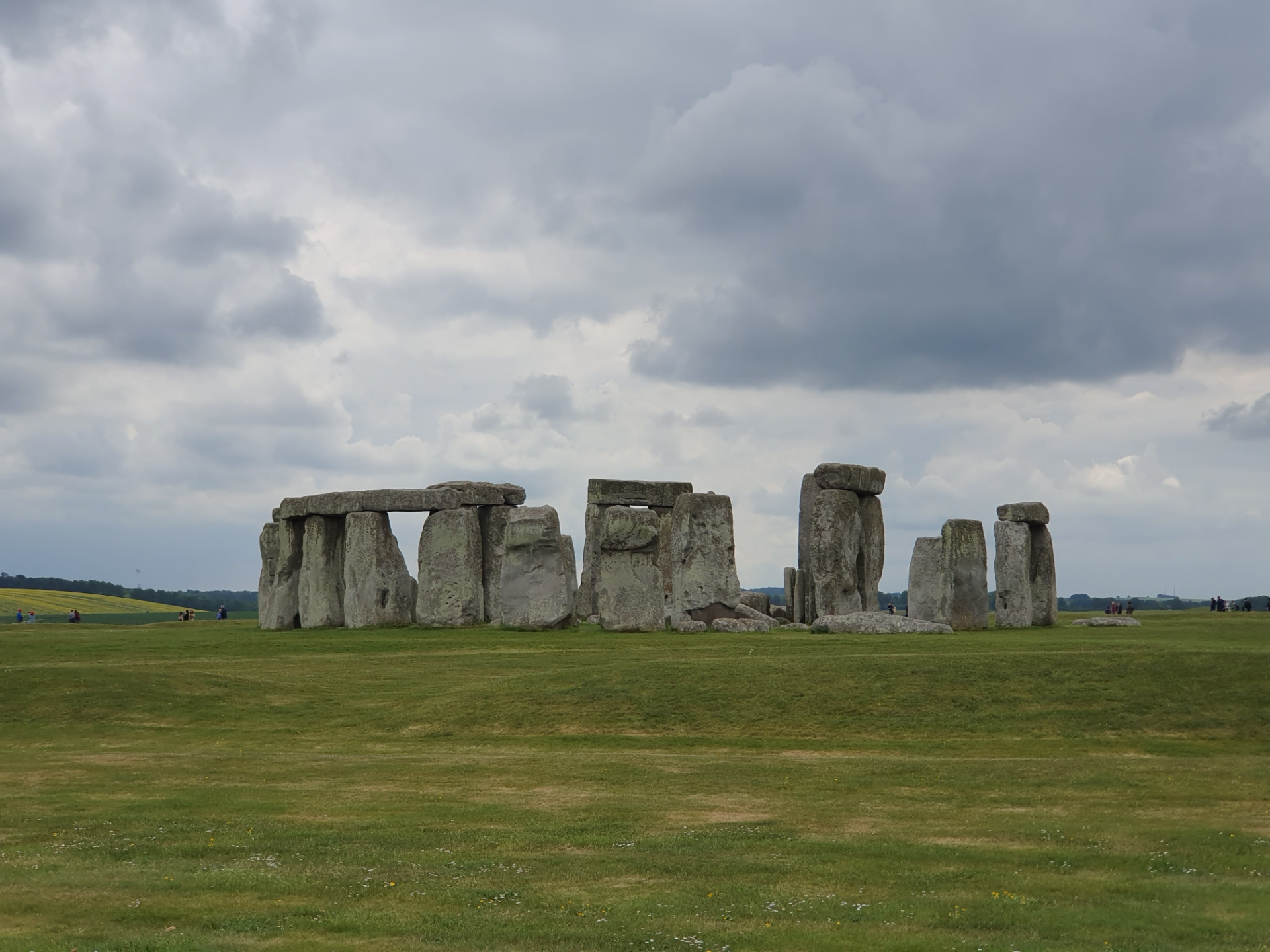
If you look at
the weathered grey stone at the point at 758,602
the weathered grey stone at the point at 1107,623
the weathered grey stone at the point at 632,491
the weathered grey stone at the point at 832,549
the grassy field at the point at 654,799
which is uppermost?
the weathered grey stone at the point at 632,491

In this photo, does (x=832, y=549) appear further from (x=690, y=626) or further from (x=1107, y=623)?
(x=1107, y=623)

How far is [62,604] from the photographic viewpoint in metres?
79.5

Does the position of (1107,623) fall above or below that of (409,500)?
below

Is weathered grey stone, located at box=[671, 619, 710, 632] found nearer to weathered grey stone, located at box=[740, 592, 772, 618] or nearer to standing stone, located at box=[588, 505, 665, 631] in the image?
standing stone, located at box=[588, 505, 665, 631]

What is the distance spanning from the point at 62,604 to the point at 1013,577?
64.5 metres

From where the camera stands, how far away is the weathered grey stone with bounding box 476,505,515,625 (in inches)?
1407

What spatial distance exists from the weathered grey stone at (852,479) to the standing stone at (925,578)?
2.03 metres

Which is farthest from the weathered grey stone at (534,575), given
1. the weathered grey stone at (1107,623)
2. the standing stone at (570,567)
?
the weathered grey stone at (1107,623)

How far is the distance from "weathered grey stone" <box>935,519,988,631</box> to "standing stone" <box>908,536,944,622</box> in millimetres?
346

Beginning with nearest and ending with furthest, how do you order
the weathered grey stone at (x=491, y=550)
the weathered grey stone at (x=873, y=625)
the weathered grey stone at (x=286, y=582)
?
the weathered grey stone at (x=873, y=625) → the weathered grey stone at (x=491, y=550) → the weathered grey stone at (x=286, y=582)

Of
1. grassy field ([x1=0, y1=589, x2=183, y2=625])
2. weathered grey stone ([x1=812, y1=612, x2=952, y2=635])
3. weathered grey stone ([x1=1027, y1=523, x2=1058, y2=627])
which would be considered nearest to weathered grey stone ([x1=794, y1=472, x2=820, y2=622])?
weathered grey stone ([x1=812, y1=612, x2=952, y2=635])

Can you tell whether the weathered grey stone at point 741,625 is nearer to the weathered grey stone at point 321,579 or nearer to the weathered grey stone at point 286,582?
the weathered grey stone at point 321,579

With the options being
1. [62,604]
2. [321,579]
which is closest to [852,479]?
[321,579]

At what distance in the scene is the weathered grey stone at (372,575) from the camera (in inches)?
1334
